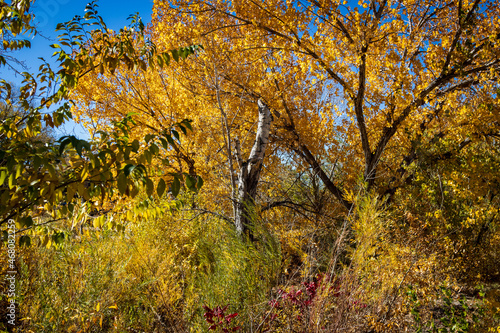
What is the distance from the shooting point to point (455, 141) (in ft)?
17.2

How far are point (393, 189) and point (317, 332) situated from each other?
473cm

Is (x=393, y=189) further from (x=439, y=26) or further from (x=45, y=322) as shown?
(x=45, y=322)

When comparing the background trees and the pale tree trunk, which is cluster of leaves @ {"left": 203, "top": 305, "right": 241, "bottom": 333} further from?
the pale tree trunk

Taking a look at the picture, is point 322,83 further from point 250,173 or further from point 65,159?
→ point 65,159

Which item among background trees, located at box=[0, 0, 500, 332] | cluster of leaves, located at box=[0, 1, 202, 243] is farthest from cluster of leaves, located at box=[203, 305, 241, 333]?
cluster of leaves, located at box=[0, 1, 202, 243]

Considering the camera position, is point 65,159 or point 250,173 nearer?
point 65,159

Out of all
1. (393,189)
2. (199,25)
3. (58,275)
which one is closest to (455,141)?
(393,189)

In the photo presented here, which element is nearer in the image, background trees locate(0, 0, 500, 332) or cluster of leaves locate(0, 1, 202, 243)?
cluster of leaves locate(0, 1, 202, 243)

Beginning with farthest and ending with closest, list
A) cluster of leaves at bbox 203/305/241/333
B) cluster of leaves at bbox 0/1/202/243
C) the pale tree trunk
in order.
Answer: the pale tree trunk
cluster of leaves at bbox 203/305/241/333
cluster of leaves at bbox 0/1/202/243

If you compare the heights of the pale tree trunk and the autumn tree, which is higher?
the autumn tree

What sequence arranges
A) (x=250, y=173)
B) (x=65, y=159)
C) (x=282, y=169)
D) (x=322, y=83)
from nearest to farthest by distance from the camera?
(x=65, y=159) → (x=250, y=173) → (x=322, y=83) → (x=282, y=169)

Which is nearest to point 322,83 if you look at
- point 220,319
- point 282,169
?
point 282,169

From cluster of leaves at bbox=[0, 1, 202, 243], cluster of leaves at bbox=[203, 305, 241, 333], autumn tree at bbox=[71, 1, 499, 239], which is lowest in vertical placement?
cluster of leaves at bbox=[203, 305, 241, 333]

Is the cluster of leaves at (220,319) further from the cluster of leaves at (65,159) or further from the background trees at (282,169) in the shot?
the cluster of leaves at (65,159)
